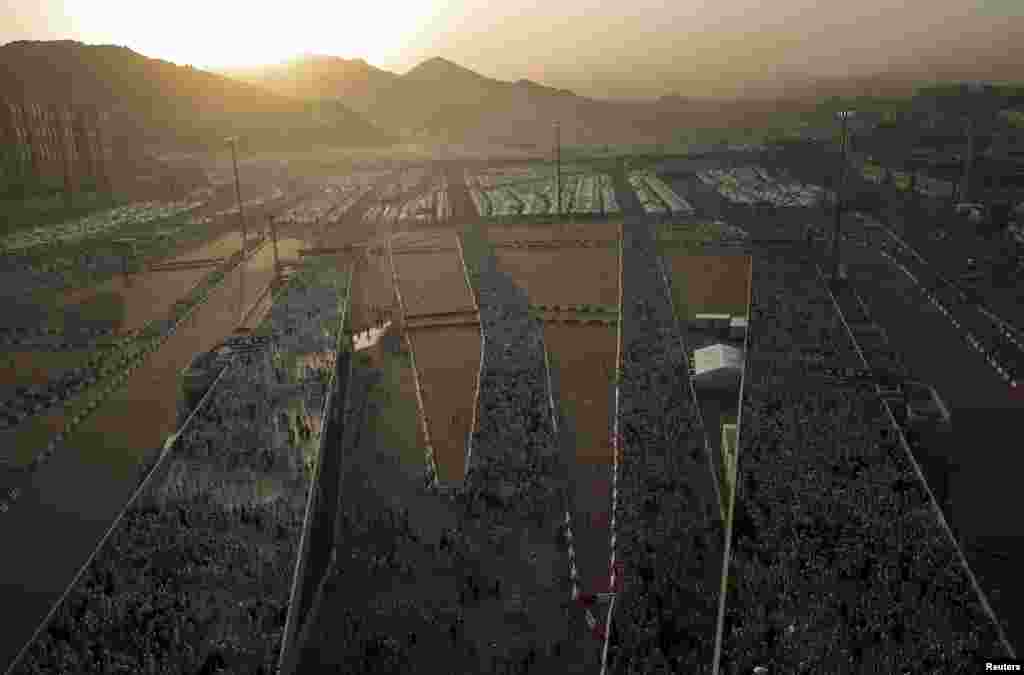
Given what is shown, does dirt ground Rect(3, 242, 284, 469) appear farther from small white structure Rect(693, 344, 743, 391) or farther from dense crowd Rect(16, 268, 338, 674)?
small white structure Rect(693, 344, 743, 391)

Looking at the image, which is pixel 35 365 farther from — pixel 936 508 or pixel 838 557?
pixel 936 508

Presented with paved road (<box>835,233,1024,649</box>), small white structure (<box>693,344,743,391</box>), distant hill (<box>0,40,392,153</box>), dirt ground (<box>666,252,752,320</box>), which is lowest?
paved road (<box>835,233,1024,649</box>)

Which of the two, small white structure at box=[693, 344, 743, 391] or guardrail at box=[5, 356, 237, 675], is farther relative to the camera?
small white structure at box=[693, 344, 743, 391]

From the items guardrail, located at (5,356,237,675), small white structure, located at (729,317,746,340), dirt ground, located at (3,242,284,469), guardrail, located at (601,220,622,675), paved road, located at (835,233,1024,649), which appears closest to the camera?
guardrail, located at (5,356,237,675)

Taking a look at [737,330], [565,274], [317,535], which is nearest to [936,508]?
[317,535]

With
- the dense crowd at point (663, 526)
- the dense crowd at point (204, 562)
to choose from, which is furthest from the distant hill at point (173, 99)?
the dense crowd at point (663, 526)

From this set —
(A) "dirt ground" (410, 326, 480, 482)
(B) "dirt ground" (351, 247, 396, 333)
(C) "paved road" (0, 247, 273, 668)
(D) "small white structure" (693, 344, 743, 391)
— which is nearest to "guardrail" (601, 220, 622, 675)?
(D) "small white structure" (693, 344, 743, 391)
